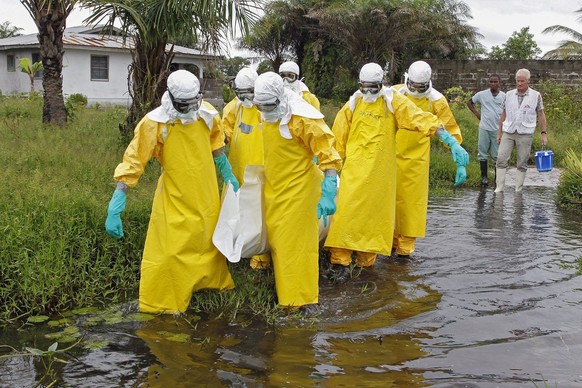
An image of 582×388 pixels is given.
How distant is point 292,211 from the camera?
18.4 ft

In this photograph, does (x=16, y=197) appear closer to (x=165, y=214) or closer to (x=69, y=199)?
(x=69, y=199)

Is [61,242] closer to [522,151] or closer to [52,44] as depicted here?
[52,44]

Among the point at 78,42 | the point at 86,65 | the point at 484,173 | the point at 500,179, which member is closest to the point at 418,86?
the point at 500,179

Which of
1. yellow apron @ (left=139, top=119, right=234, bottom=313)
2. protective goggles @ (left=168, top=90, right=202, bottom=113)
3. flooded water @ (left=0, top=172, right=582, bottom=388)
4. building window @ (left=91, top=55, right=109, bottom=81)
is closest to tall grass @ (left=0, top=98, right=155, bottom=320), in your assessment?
flooded water @ (left=0, top=172, right=582, bottom=388)

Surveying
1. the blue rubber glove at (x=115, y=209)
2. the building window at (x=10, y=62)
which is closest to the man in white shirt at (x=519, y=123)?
the blue rubber glove at (x=115, y=209)

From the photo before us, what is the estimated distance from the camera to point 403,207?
739cm

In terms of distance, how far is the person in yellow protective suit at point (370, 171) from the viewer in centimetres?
668

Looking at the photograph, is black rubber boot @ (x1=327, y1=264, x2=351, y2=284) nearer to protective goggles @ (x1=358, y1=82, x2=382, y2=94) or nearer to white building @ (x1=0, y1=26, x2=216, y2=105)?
protective goggles @ (x1=358, y1=82, x2=382, y2=94)

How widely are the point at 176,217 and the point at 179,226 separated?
0.07 metres

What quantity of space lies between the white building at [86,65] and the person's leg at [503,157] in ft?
59.6

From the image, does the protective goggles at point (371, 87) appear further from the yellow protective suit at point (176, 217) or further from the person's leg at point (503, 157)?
the person's leg at point (503, 157)

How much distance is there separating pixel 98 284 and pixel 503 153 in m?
7.43

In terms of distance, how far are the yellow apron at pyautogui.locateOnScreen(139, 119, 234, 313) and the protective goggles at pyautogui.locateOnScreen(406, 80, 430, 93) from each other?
2650 millimetres

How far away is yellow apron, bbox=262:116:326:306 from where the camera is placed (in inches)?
221
